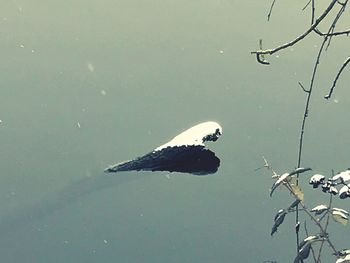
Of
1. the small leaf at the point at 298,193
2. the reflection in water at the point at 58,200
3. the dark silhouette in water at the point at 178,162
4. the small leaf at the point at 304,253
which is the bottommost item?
the small leaf at the point at 304,253

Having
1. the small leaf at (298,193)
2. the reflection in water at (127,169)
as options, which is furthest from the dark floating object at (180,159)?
the small leaf at (298,193)

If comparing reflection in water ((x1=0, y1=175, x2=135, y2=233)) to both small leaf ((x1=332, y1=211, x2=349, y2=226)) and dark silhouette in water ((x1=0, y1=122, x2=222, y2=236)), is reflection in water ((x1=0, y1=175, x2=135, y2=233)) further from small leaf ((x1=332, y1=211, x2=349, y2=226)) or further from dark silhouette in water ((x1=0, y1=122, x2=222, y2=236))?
small leaf ((x1=332, y1=211, x2=349, y2=226))

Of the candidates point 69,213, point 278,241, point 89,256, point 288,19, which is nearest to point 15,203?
point 69,213

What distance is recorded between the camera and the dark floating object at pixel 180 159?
88.5 inches

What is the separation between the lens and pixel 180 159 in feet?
7.39

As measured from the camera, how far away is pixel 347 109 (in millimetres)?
2646

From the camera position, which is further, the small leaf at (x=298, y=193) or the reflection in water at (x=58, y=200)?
the reflection in water at (x=58, y=200)

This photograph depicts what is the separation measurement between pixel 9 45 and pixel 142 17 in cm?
67

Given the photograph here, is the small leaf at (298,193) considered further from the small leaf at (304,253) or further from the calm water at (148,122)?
the calm water at (148,122)

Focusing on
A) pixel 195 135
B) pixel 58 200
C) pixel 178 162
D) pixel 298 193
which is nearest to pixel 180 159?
pixel 178 162

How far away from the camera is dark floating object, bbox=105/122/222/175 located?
2.25m

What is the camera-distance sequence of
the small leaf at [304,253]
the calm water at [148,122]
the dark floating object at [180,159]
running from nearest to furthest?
the small leaf at [304,253] → the calm water at [148,122] → the dark floating object at [180,159]

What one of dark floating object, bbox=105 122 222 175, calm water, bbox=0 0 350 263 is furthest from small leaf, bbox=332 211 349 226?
dark floating object, bbox=105 122 222 175

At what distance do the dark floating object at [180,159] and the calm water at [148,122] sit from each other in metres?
0.03
